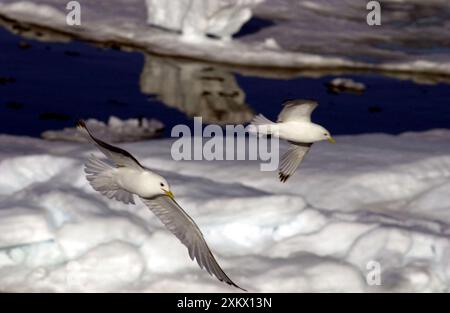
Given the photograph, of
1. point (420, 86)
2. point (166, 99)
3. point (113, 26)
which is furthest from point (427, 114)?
point (113, 26)

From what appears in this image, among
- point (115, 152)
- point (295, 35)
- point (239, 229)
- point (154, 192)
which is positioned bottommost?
point (239, 229)

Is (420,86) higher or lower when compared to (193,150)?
higher

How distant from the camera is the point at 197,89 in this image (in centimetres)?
1082

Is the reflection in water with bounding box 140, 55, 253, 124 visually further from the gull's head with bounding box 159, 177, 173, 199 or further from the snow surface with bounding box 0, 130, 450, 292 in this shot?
the gull's head with bounding box 159, 177, 173, 199

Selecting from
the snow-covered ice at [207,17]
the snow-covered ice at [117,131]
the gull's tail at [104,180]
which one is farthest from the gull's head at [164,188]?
the snow-covered ice at [207,17]

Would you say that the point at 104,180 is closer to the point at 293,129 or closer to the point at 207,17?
the point at 293,129

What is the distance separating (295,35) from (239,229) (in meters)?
8.11

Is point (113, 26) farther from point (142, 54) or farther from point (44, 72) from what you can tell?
point (44, 72)

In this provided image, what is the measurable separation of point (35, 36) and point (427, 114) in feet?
16.5

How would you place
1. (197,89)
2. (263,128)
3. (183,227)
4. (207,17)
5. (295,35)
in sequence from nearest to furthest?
(183,227) → (263,128) → (197,89) → (207,17) → (295,35)

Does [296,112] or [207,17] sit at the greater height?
[207,17]

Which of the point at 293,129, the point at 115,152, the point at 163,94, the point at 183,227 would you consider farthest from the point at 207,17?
the point at 115,152

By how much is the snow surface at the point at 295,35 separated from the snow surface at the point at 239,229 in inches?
212

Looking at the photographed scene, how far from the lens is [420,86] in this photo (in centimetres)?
1180
